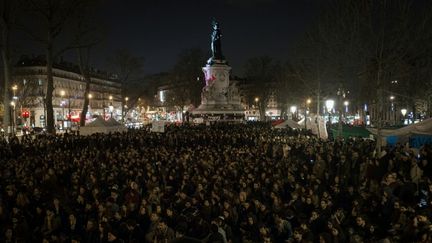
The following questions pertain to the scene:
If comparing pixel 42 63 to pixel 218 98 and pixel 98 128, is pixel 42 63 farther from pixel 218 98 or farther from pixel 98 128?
pixel 98 128

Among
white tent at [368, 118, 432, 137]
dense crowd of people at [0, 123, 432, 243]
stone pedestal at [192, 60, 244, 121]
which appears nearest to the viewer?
dense crowd of people at [0, 123, 432, 243]

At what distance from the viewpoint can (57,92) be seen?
8731 centimetres

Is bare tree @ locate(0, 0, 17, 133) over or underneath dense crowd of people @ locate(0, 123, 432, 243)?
over

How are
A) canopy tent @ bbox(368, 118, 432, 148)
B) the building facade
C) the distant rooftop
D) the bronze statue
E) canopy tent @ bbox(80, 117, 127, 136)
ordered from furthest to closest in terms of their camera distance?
the distant rooftop → the building facade → the bronze statue → canopy tent @ bbox(80, 117, 127, 136) → canopy tent @ bbox(368, 118, 432, 148)

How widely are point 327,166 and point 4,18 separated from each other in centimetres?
2415

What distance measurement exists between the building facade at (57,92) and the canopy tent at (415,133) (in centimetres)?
4576

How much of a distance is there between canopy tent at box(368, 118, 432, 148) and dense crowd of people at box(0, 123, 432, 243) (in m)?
1.32

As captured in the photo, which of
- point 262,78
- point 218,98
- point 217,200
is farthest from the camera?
point 262,78

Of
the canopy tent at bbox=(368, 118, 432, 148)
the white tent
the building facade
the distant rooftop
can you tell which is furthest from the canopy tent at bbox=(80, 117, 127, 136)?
the distant rooftop

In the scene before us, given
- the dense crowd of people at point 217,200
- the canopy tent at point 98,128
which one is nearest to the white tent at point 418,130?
the dense crowd of people at point 217,200

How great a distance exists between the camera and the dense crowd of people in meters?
8.96

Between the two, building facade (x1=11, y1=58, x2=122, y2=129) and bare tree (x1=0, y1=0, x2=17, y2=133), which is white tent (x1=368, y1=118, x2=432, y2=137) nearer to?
bare tree (x1=0, y1=0, x2=17, y2=133)

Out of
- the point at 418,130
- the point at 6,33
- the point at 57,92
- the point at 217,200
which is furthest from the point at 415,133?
the point at 57,92

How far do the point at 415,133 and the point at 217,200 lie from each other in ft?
37.8
